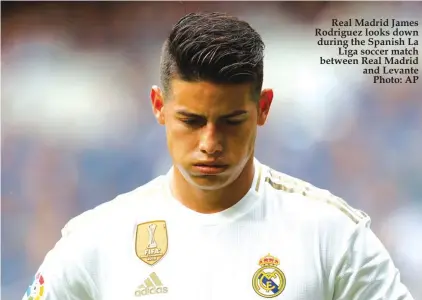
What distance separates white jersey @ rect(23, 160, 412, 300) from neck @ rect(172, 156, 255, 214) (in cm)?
1

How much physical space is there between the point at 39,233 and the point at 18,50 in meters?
0.37

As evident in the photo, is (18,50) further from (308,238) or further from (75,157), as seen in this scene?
(308,238)

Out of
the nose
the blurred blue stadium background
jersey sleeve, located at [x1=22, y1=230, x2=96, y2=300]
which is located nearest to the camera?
the nose

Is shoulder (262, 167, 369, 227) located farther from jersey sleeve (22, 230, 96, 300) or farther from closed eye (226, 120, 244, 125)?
jersey sleeve (22, 230, 96, 300)

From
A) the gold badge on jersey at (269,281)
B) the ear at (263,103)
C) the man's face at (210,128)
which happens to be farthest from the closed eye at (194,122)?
the gold badge on jersey at (269,281)

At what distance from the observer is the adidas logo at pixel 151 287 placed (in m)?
→ 0.92

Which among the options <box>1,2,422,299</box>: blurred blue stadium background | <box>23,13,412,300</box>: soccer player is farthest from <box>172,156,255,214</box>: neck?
<box>1,2,422,299</box>: blurred blue stadium background

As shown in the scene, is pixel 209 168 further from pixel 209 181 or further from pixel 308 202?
pixel 308 202

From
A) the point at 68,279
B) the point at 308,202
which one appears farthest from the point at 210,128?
the point at 68,279

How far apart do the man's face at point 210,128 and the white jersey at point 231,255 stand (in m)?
0.10

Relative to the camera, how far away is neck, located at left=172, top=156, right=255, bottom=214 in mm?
964

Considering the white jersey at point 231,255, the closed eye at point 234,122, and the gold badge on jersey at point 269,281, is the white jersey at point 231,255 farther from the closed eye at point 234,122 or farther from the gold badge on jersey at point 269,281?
the closed eye at point 234,122

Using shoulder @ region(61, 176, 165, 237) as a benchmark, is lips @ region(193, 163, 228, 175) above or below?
above

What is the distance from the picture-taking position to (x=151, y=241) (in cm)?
95
